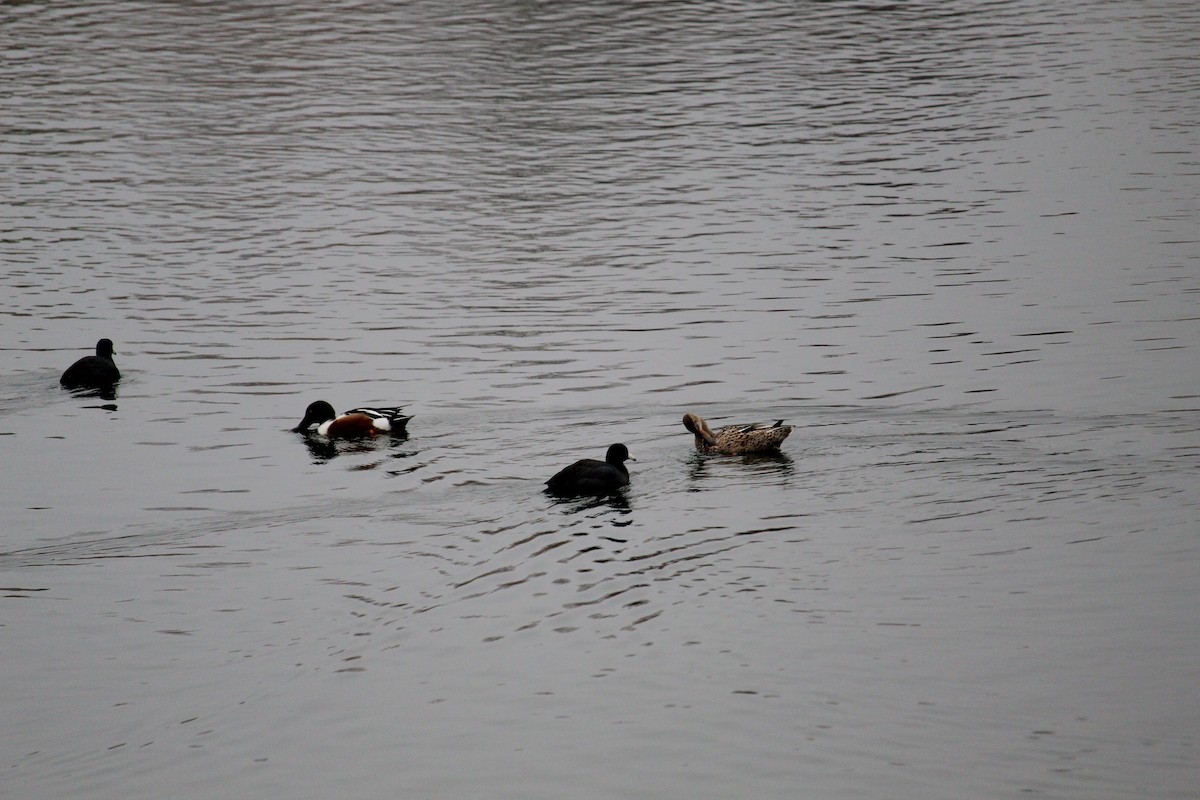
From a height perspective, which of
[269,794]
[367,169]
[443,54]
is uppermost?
[443,54]

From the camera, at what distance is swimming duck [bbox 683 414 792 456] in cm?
2003

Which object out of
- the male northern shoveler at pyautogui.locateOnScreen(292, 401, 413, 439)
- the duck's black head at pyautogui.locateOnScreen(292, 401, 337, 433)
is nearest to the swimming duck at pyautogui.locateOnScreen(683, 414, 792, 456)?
the male northern shoveler at pyautogui.locateOnScreen(292, 401, 413, 439)

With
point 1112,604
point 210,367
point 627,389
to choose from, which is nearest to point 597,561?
point 1112,604

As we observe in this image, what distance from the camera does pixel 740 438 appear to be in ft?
65.8

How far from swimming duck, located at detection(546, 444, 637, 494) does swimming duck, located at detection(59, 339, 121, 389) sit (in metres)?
8.99

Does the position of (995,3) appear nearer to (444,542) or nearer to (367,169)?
(367,169)

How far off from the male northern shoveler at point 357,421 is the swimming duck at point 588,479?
3.75m

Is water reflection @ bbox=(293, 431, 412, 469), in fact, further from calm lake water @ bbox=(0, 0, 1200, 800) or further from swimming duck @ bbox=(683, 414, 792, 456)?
swimming duck @ bbox=(683, 414, 792, 456)

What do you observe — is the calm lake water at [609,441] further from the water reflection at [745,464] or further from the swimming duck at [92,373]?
the swimming duck at [92,373]

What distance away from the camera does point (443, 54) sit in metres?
55.5

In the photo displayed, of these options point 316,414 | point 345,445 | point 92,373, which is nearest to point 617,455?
point 345,445

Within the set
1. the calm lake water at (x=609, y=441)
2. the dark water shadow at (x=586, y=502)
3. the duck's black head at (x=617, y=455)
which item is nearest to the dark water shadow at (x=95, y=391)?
the calm lake water at (x=609, y=441)

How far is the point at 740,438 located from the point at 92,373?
414 inches

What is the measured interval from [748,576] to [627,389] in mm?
8206
